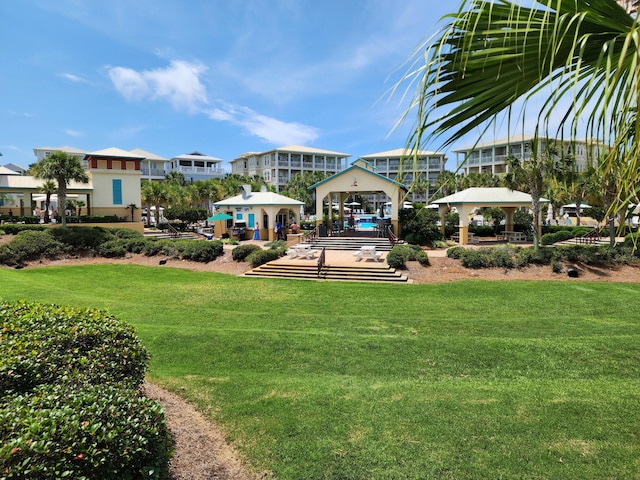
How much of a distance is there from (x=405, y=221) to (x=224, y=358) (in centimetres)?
2086

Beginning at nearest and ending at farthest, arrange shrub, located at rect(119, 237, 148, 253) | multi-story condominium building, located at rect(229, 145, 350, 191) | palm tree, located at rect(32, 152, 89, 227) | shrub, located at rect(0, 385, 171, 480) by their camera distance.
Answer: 1. shrub, located at rect(0, 385, 171, 480)
2. shrub, located at rect(119, 237, 148, 253)
3. palm tree, located at rect(32, 152, 89, 227)
4. multi-story condominium building, located at rect(229, 145, 350, 191)

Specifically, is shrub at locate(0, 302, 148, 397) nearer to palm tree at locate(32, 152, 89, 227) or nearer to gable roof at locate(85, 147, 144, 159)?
palm tree at locate(32, 152, 89, 227)

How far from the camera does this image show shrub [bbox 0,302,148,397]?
351cm

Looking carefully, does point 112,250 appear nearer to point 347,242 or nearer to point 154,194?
point 347,242

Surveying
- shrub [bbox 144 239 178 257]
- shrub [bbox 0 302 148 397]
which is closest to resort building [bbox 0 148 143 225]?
shrub [bbox 144 239 178 257]

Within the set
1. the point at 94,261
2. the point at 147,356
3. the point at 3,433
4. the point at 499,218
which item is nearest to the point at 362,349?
the point at 147,356

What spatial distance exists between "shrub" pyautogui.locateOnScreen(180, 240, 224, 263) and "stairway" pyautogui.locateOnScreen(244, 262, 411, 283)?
3.44m

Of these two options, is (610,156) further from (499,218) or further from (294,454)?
(499,218)

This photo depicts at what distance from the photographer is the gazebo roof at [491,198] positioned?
2748 centimetres

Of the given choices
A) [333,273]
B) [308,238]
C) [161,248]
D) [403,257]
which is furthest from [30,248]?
[403,257]

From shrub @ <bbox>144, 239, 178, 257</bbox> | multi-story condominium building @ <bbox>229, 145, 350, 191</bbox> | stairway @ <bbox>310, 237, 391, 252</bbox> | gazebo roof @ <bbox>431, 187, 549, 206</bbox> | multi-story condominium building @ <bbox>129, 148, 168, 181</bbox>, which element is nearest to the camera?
shrub @ <bbox>144, 239, 178, 257</bbox>

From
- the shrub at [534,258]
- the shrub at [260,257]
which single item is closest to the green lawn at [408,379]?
the shrub at [534,258]

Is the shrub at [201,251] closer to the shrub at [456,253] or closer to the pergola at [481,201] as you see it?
the shrub at [456,253]

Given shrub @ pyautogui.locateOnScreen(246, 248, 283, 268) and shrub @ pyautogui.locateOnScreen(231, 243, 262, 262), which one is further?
shrub @ pyautogui.locateOnScreen(231, 243, 262, 262)
